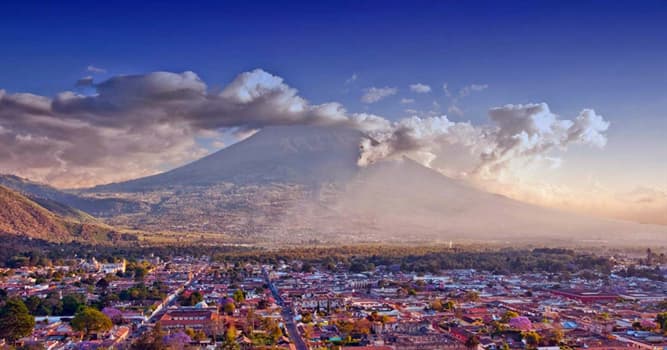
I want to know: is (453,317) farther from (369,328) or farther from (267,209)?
(267,209)

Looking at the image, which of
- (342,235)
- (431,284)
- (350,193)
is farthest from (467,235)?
(431,284)

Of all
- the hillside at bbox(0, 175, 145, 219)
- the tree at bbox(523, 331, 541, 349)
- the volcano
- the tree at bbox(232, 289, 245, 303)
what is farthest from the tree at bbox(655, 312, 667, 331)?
the hillside at bbox(0, 175, 145, 219)

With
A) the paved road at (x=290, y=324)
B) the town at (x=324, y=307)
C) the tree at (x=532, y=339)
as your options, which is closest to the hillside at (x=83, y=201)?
the town at (x=324, y=307)

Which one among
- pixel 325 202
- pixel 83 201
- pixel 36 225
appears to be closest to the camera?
pixel 36 225

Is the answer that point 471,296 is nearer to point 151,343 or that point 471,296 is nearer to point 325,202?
point 151,343

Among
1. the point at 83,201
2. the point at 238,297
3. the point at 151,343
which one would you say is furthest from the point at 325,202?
the point at 151,343

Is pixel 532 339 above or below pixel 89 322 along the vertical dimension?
above

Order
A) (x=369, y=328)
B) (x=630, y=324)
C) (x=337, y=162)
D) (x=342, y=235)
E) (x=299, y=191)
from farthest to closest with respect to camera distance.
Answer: (x=337, y=162)
(x=299, y=191)
(x=342, y=235)
(x=630, y=324)
(x=369, y=328)

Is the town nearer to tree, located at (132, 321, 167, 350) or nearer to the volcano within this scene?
tree, located at (132, 321, 167, 350)

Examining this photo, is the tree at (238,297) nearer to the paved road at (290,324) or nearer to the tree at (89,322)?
the paved road at (290,324)
